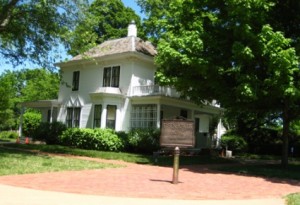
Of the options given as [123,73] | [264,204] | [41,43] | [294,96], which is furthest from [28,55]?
[264,204]

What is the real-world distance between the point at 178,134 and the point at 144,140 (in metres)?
12.5

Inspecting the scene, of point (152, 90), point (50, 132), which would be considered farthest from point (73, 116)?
point (152, 90)

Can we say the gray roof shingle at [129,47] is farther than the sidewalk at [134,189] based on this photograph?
Yes

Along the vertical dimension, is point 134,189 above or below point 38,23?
below

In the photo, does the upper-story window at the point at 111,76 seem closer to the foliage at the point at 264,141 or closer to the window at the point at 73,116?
the window at the point at 73,116

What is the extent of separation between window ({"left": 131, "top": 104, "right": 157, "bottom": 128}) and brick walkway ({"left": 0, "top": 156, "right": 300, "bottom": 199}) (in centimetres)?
1216

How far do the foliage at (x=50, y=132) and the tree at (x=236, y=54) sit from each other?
1252cm

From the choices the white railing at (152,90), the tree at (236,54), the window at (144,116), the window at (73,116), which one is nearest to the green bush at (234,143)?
the white railing at (152,90)

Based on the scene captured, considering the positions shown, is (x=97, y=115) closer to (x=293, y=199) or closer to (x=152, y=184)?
(x=152, y=184)

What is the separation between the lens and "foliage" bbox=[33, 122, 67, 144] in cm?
3073

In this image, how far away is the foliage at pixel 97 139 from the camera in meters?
26.3

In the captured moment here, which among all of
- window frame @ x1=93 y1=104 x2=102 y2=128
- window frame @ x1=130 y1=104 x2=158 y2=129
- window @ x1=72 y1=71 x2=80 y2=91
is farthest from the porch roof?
window frame @ x1=130 y1=104 x2=158 y2=129

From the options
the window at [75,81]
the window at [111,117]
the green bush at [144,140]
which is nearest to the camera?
the green bush at [144,140]

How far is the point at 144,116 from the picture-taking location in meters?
28.5
